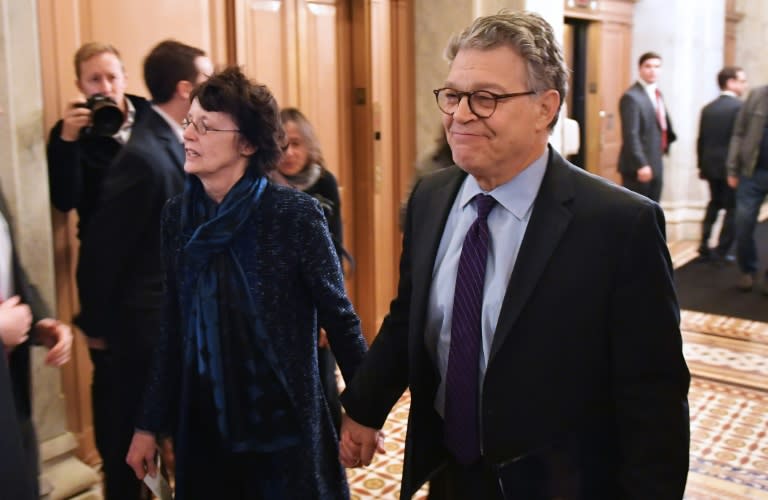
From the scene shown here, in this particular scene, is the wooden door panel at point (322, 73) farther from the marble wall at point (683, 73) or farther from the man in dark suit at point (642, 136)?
the marble wall at point (683, 73)

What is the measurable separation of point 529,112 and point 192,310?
96 cm

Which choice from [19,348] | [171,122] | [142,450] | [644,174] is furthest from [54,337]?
[644,174]

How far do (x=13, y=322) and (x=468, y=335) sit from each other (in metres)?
1.03

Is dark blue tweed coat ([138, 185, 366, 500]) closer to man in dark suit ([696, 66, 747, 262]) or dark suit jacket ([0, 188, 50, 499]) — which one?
dark suit jacket ([0, 188, 50, 499])

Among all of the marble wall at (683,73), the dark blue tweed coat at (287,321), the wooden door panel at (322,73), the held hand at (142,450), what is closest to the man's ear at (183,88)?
the dark blue tweed coat at (287,321)

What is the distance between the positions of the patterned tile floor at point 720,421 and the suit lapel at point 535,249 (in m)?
1.83

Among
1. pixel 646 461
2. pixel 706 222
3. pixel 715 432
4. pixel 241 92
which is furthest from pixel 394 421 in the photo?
pixel 706 222

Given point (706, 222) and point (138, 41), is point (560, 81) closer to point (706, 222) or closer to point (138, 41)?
point (138, 41)

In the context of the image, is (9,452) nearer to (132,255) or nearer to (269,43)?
(132,255)

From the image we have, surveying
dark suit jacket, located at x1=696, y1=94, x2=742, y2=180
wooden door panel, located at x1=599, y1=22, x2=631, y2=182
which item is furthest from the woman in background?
wooden door panel, located at x1=599, y1=22, x2=631, y2=182

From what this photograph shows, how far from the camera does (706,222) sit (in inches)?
299

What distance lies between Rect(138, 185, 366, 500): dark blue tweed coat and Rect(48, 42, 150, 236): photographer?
816 mm

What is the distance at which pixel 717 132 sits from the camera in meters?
7.29

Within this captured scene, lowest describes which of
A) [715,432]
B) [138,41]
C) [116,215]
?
[715,432]
